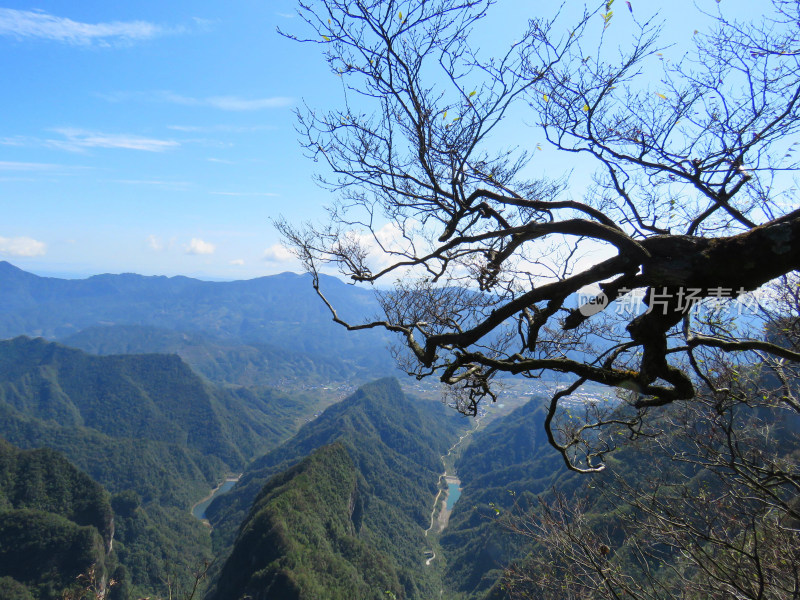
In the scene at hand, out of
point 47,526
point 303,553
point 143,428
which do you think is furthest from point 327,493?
point 143,428

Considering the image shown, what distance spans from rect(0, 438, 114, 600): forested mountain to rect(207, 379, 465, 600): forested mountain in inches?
588

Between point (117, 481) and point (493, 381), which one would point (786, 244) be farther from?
point (117, 481)

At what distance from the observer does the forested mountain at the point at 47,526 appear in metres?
41.9

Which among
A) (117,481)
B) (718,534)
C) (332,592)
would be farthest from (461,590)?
(117,481)

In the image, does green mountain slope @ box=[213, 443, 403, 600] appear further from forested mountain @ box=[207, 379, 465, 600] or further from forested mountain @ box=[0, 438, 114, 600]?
forested mountain @ box=[0, 438, 114, 600]

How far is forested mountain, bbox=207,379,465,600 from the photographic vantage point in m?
41.7

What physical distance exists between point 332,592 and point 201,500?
230 ft

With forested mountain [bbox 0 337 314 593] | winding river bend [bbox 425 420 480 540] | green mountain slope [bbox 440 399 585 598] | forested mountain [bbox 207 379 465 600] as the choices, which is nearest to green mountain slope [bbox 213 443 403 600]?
forested mountain [bbox 207 379 465 600]

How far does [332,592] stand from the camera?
1497 inches

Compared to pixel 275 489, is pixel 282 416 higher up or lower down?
lower down

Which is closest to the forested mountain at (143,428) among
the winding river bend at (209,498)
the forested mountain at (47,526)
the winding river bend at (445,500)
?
the winding river bend at (209,498)

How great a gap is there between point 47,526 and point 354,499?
38.0 metres

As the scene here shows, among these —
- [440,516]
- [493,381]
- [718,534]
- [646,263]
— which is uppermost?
[646,263]

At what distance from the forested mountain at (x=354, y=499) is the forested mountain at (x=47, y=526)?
1492 cm
